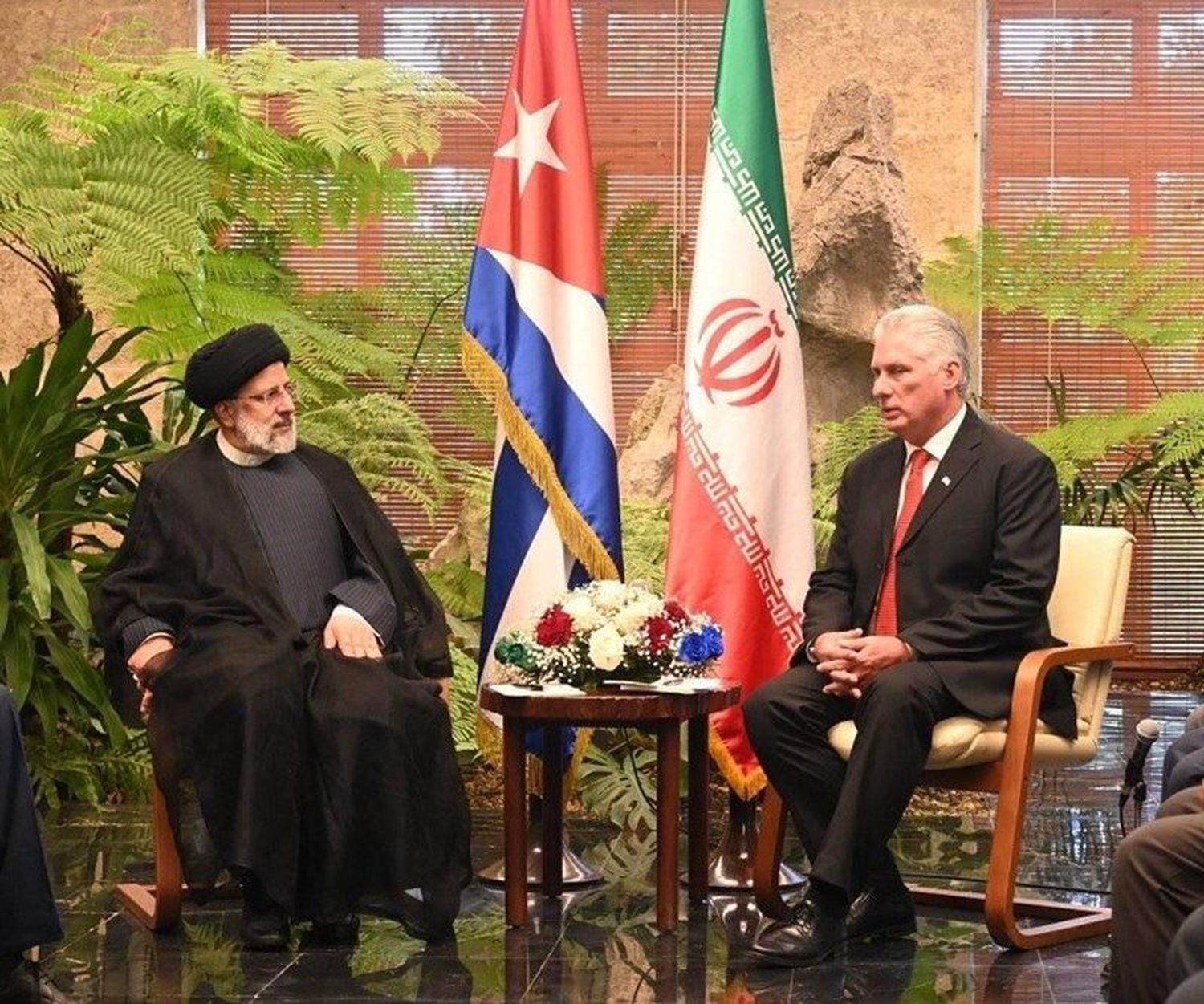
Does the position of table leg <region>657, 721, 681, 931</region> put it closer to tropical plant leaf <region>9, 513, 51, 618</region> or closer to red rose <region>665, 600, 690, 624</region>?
red rose <region>665, 600, 690, 624</region>

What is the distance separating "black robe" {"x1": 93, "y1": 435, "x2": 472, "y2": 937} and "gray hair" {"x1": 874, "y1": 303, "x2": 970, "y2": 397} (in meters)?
1.35

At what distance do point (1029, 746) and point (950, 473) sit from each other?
2.27 ft

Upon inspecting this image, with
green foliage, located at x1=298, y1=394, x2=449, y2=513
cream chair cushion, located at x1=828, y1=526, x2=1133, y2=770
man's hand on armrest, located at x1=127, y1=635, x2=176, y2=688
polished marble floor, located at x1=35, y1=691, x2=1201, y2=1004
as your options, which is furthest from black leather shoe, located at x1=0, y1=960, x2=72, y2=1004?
green foliage, located at x1=298, y1=394, x2=449, y2=513

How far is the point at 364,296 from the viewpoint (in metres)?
9.12

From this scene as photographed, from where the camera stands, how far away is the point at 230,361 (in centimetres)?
486

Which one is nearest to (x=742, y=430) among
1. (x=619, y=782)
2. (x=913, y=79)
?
(x=619, y=782)

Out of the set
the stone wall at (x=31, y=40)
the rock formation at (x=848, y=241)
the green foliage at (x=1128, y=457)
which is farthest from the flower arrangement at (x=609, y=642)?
the stone wall at (x=31, y=40)

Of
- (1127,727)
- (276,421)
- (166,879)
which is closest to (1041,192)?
(1127,727)

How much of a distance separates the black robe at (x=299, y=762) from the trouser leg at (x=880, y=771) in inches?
34.0

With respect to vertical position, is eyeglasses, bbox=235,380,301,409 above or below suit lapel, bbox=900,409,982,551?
above

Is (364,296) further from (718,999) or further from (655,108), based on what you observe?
(718,999)

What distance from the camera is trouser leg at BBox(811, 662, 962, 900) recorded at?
14.3 ft

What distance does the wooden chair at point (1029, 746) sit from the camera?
14.4ft

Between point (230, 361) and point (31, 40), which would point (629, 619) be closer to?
point (230, 361)
